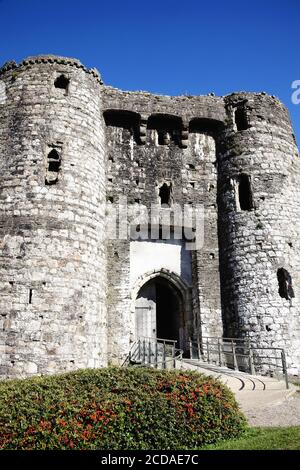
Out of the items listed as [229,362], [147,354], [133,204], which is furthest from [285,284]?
[133,204]

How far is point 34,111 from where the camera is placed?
48.6 ft

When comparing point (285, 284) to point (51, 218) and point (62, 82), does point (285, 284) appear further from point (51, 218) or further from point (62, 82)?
point (62, 82)

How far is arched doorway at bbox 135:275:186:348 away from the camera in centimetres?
1638

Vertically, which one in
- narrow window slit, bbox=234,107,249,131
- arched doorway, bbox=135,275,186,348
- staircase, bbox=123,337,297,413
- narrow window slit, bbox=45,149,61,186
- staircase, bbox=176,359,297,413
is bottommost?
staircase, bbox=176,359,297,413

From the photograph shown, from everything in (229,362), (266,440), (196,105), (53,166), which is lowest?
(266,440)

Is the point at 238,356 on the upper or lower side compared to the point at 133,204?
lower

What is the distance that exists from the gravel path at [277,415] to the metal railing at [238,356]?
3.88 m

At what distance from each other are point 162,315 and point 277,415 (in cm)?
987

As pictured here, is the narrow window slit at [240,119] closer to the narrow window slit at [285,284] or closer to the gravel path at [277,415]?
the narrow window slit at [285,284]

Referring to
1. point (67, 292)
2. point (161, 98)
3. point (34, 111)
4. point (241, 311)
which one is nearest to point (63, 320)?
point (67, 292)

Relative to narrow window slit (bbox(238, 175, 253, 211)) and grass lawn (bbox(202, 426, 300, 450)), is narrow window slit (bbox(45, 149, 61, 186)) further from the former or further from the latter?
grass lawn (bbox(202, 426, 300, 450))

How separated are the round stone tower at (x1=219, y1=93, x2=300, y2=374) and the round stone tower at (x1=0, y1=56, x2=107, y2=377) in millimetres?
4807

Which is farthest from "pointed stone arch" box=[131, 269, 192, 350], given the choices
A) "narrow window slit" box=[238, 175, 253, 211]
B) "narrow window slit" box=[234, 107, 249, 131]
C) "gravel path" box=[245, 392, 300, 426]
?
"gravel path" box=[245, 392, 300, 426]

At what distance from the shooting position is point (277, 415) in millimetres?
8734
